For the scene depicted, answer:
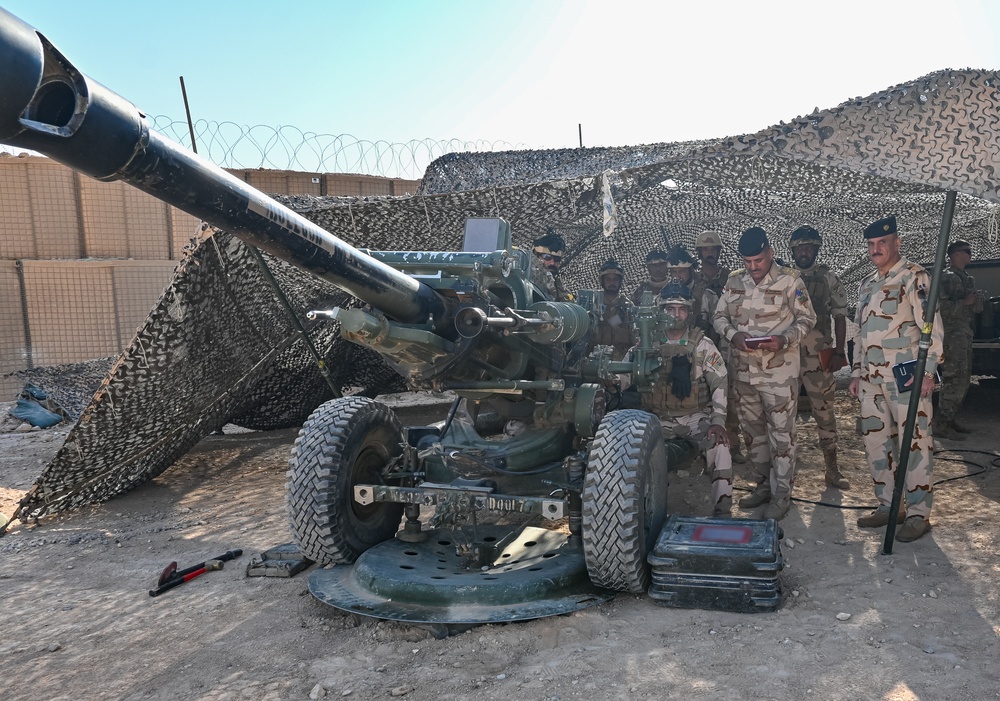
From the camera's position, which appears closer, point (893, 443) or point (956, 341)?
point (893, 443)

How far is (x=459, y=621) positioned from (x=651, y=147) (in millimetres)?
6735

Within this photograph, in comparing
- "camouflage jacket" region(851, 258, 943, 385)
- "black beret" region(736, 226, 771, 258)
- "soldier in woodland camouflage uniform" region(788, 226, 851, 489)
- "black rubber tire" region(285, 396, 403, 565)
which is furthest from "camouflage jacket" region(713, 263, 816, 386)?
"black rubber tire" region(285, 396, 403, 565)

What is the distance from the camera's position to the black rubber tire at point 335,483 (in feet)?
13.8

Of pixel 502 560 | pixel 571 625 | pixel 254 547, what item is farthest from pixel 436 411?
pixel 571 625

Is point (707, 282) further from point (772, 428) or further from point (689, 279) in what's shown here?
point (772, 428)

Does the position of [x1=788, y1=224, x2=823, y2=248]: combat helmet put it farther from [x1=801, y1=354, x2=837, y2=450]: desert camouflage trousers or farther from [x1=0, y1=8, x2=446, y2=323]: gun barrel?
[x1=0, y1=8, x2=446, y2=323]: gun barrel

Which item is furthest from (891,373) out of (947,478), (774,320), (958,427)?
(958,427)

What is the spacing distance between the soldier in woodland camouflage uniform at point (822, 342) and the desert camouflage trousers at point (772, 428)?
2.43 feet

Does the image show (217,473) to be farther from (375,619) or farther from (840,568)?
(840,568)

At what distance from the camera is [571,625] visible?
368 cm

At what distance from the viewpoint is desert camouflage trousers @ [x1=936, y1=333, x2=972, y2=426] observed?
771 centimetres

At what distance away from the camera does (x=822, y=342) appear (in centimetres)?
646

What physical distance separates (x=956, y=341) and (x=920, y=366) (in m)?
4.00

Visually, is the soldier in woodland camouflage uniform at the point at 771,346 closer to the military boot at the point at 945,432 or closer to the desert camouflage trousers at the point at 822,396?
the desert camouflage trousers at the point at 822,396
